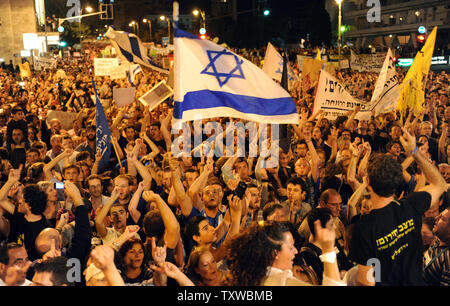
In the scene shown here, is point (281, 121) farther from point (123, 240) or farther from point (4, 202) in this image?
point (4, 202)

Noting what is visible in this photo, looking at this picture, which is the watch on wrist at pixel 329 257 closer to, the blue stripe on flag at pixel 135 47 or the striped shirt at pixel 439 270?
the striped shirt at pixel 439 270

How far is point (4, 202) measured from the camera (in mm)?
5062

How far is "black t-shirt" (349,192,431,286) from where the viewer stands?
3.44m

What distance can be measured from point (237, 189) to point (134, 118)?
6964mm

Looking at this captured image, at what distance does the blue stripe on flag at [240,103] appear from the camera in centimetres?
478

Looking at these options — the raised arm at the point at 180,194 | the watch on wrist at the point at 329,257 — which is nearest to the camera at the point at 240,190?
the raised arm at the point at 180,194

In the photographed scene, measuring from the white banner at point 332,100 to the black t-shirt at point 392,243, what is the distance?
20.6ft

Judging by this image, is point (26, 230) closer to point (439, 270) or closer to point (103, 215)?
point (103, 215)

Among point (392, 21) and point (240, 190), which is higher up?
point (392, 21)

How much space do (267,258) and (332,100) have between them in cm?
720

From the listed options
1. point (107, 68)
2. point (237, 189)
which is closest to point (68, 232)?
point (237, 189)

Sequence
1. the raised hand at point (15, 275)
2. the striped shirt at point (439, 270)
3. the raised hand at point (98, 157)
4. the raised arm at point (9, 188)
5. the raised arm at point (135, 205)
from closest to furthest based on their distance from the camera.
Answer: the raised hand at point (15, 275), the striped shirt at point (439, 270), the raised arm at point (9, 188), the raised arm at point (135, 205), the raised hand at point (98, 157)

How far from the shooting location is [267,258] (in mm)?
3045

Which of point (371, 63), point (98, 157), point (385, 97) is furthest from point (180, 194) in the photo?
point (371, 63)
